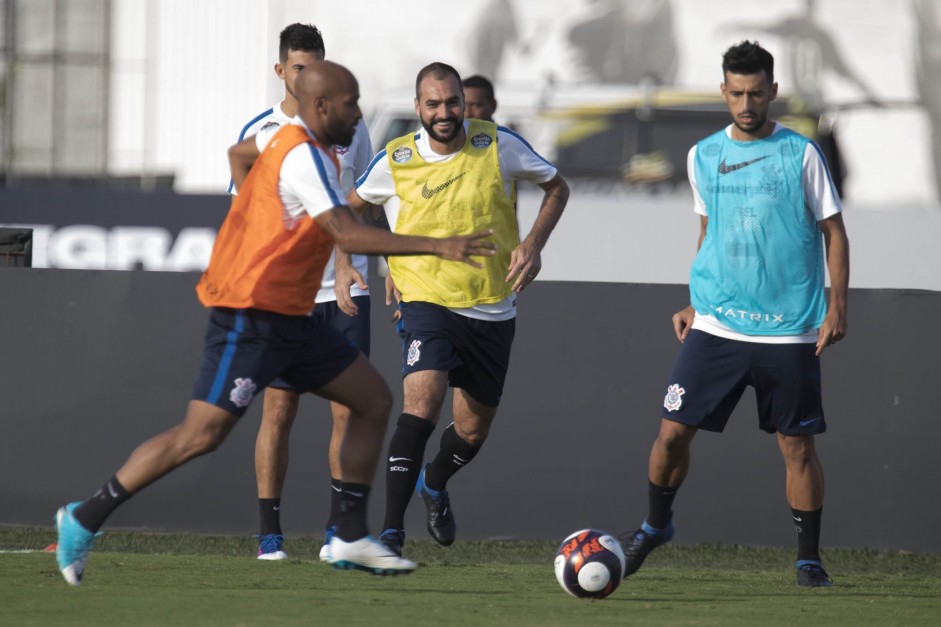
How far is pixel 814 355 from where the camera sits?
6582mm

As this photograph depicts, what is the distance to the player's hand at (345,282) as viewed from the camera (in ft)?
23.4

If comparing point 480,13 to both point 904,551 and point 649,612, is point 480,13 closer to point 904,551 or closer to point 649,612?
point 904,551

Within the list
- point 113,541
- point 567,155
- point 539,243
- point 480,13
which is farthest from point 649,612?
point 480,13

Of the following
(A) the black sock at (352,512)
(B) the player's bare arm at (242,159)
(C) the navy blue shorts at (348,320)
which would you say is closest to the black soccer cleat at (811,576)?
(A) the black sock at (352,512)

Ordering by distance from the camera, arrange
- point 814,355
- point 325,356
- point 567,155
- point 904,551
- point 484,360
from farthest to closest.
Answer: point 567,155, point 904,551, point 484,360, point 814,355, point 325,356

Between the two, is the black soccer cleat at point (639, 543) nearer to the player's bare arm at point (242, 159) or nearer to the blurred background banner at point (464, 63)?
the player's bare arm at point (242, 159)

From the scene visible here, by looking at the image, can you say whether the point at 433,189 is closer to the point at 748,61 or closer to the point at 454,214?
the point at 454,214

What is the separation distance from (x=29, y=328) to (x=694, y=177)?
404 cm

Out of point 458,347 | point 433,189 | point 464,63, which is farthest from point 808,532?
point 464,63

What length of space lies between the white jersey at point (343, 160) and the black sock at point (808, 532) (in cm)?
231

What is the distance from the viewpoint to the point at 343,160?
7.56 m

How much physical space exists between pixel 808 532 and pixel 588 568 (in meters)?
1.28

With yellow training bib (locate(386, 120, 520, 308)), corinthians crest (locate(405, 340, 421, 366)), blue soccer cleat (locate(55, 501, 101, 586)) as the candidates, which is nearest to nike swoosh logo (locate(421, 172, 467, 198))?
yellow training bib (locate(386, 120, 520, 308))

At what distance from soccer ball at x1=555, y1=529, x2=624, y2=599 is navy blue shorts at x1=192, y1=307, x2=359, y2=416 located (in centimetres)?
120
